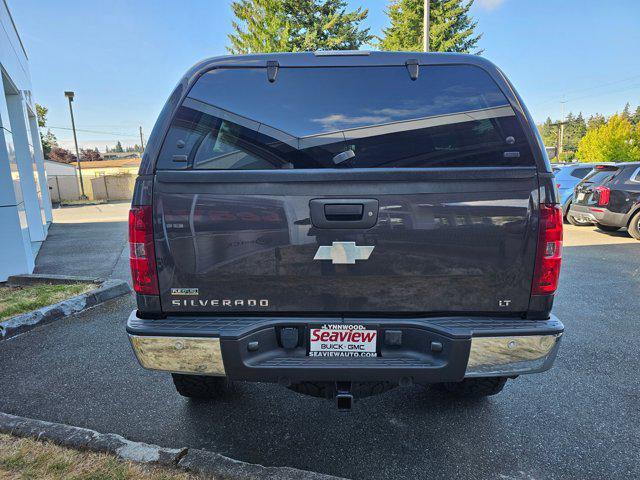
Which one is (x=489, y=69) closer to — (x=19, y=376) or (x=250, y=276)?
(x=250, y=276)

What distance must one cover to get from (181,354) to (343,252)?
952 millimetres

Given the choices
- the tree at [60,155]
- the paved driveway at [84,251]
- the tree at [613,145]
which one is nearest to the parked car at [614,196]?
the paved driveway at [84,251]

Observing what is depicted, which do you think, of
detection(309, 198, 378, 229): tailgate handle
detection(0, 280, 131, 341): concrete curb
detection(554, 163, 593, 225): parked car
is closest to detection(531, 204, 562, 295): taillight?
detection(309, 198, 378, 229): tailgate handle

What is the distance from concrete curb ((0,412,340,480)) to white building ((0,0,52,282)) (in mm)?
4212

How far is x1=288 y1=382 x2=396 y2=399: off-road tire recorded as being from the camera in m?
2.12

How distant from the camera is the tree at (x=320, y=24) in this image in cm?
2238

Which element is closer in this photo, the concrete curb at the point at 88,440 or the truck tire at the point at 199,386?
the concrete curb at the point at 88,440

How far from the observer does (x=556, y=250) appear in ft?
6.48

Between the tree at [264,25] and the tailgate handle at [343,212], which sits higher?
the tree at [264,25]

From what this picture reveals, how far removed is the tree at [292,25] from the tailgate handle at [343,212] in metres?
21.9

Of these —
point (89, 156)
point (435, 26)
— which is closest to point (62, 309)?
point (435, 26)

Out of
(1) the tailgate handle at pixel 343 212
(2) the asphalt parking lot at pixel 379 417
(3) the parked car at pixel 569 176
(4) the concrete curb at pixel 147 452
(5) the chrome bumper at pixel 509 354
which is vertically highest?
(1) the tailgate handle at pixel 343 212

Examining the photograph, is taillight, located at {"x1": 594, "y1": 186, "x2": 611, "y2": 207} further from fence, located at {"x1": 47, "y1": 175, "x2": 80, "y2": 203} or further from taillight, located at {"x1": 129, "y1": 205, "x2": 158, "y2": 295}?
fence, located at {"x1": 47, "y1": 175, "x2": 80, "y2": 203}

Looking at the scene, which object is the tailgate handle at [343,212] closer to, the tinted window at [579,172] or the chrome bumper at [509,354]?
the chrome bumper at [509,354]
